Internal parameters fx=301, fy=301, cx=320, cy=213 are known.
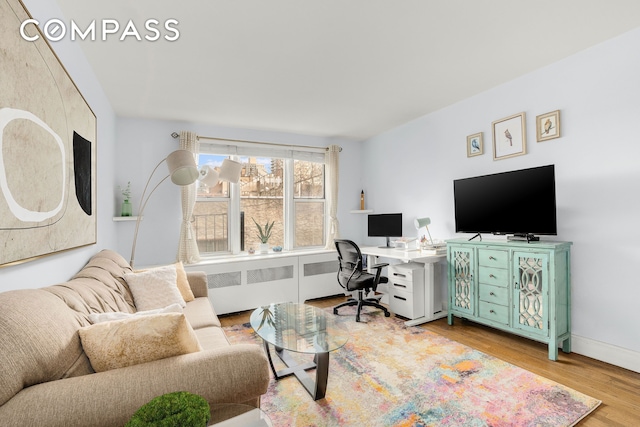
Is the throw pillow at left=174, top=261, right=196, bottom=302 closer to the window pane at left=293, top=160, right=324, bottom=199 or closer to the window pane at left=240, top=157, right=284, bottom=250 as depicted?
the window pane at left=240, top=157, right=284, bottom=250

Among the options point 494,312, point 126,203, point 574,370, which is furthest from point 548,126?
point 126,203

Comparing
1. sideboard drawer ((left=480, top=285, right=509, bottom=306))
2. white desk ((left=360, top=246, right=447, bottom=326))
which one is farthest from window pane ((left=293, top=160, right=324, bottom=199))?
sideboard drawer ((left=480, top=285, right=509, bottom=306))

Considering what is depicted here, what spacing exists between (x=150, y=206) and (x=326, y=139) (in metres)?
2.85

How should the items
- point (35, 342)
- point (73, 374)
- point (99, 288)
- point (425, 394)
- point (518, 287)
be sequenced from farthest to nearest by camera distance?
point (518, 287), point (425, 394), point (99, 288), point (73, 374), point (35, 342)

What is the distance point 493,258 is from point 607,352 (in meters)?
1.07

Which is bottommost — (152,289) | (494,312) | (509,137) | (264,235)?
(494,312)

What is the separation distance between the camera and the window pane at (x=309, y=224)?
4.95m

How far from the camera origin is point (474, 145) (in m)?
3.48

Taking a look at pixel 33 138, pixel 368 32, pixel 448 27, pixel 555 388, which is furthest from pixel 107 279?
pixel 555 388

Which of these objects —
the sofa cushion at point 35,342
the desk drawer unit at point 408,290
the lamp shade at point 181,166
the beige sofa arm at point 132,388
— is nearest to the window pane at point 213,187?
the lamp shade at point 181,166

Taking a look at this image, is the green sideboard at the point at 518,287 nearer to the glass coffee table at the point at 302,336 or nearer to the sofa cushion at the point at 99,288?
the glass coffee table at the point at 302,336

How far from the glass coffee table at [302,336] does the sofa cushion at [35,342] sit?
115 centimetres

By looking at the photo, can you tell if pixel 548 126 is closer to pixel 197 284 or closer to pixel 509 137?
pixel 509 137

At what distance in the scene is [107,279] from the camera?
6.84ft
